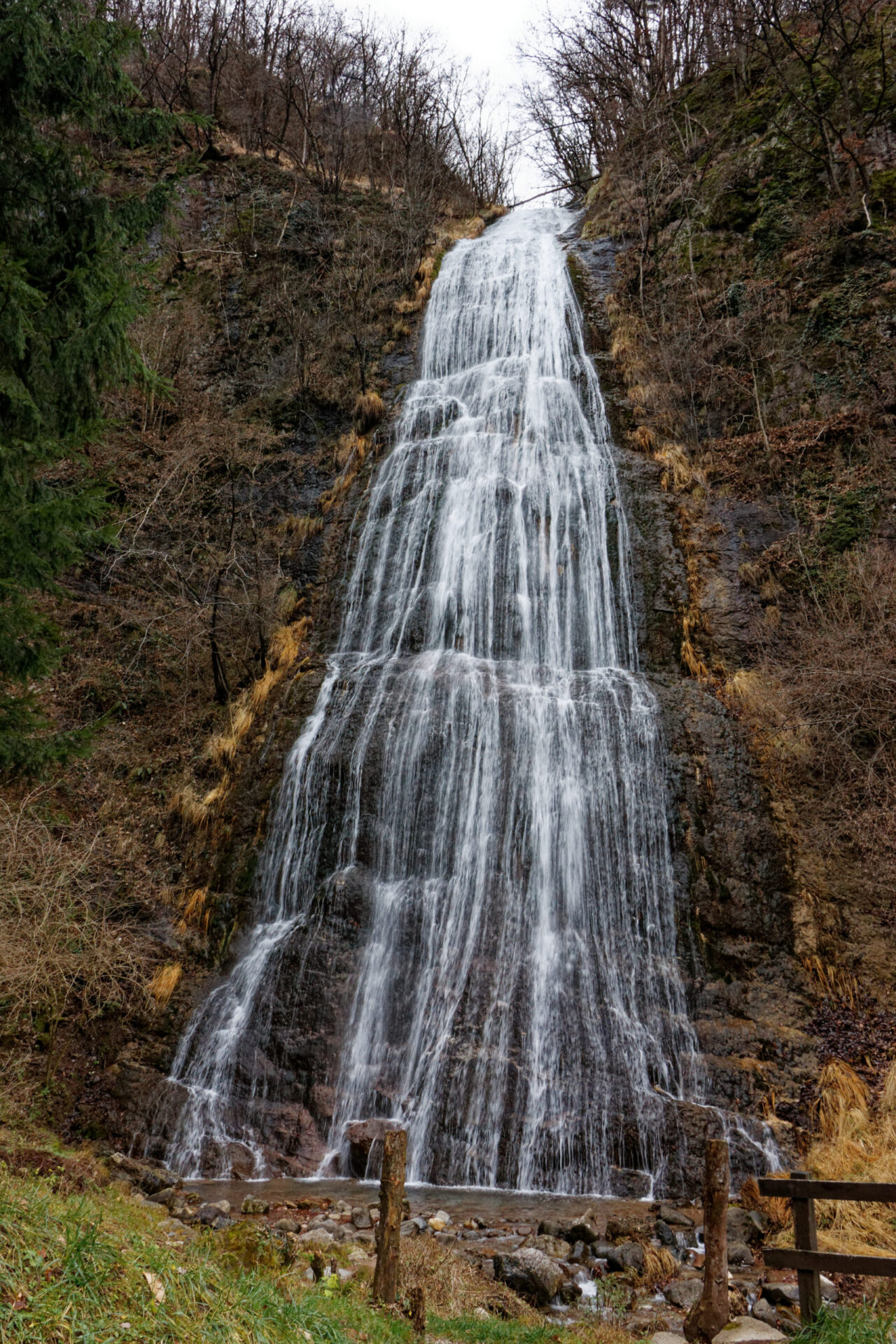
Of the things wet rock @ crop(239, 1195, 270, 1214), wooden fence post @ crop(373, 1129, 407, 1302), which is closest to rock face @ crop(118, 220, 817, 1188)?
wet rock @ crop(239, 1195, 270, 1214)

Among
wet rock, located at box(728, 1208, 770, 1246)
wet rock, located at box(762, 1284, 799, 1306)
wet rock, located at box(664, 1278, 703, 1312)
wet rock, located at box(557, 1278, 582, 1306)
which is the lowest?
wet rock, located at box(728, 1208, 770, 1246)

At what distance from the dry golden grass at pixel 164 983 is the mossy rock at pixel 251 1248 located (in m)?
5.26

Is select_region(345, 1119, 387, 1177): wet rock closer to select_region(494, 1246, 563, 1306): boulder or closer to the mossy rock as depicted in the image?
select_region(494, 1246, 563, 1306): boulder

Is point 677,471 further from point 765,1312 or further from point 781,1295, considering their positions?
point 765,1312

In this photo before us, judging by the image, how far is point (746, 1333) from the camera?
457 cm

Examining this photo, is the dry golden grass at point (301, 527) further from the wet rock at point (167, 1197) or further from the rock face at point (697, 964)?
the wet rock at point (167, 1197)

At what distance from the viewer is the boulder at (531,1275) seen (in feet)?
17.2

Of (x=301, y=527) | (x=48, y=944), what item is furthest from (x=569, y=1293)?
(x=301, y=527)

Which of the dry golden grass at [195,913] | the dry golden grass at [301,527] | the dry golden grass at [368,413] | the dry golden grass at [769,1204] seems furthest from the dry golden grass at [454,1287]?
the dry golden grass at [368,413]

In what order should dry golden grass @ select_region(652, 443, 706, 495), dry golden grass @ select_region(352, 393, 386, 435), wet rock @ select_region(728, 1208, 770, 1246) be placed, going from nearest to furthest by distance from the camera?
wet rock @ select_region(728, 1208, 770, 1246)
dry golden grass @ select_region(652, 443, 706, 495)
dry golden grass @ select_region(352, 393, 386, 435)

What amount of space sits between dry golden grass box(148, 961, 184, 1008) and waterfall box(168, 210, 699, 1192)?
20.5 inches

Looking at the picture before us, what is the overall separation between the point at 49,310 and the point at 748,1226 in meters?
9.53

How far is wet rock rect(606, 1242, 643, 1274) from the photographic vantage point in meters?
5.69

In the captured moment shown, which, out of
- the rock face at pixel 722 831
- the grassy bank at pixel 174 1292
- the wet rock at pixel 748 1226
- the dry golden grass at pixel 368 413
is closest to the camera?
the grassy bank at pixel 174 1292
